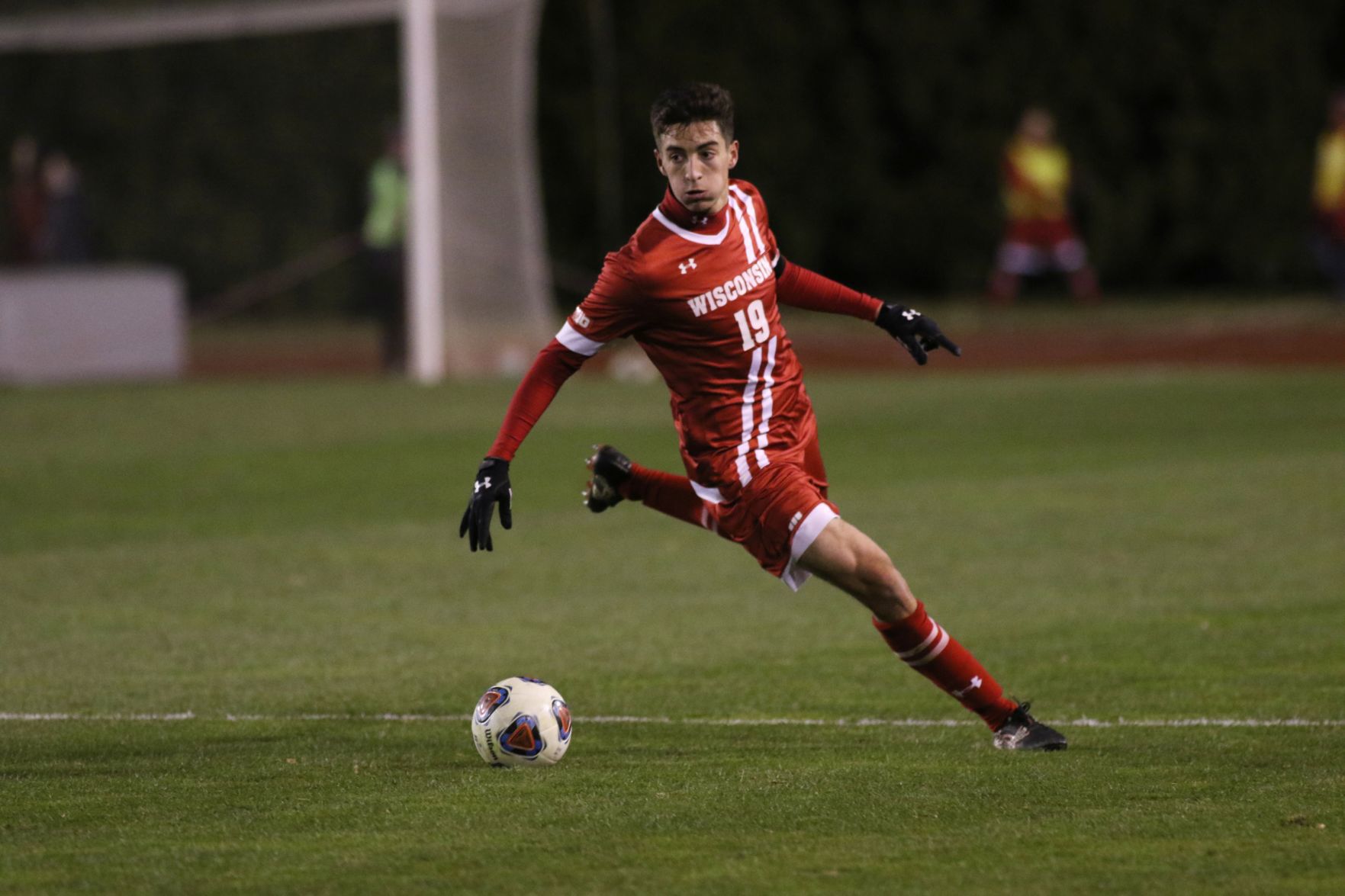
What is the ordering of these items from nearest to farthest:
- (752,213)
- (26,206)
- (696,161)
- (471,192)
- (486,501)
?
1. (486,501)
2. (696,161)
3. (752,213)
4. (471,192)
5. (26,206)

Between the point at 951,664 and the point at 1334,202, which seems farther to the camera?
the point at 1334,202

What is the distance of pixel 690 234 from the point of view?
6.28m

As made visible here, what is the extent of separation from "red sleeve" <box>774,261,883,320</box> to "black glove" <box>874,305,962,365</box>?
0.04m

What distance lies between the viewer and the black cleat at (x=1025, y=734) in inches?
243

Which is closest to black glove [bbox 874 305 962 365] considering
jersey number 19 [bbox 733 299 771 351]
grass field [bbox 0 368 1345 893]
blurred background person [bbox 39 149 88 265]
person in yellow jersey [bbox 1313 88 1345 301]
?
jersey number 19 [bbox 733 299 771 351]

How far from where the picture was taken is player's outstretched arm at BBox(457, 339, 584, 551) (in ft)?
19.5

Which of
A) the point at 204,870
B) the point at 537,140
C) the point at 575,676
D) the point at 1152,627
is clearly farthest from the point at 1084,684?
the point at 537,140

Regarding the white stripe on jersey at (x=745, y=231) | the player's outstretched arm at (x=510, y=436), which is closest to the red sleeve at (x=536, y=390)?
the player's outstretched arm at (x=510, y=436)

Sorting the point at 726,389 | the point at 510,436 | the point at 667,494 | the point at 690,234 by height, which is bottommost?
the point at 667,494

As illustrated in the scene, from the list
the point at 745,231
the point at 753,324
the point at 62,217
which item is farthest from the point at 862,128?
the point at 753,324

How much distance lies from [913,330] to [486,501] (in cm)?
159

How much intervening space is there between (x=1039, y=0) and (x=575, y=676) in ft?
72.7

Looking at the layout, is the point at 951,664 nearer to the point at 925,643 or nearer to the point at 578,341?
the point at 925,643

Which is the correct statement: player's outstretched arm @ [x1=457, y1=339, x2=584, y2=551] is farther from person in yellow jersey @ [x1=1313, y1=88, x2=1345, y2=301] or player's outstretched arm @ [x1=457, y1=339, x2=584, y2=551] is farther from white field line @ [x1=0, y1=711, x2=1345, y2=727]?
person in yellow jersey @ [x1=1313, y1=88, x2=1345, y2=301]
